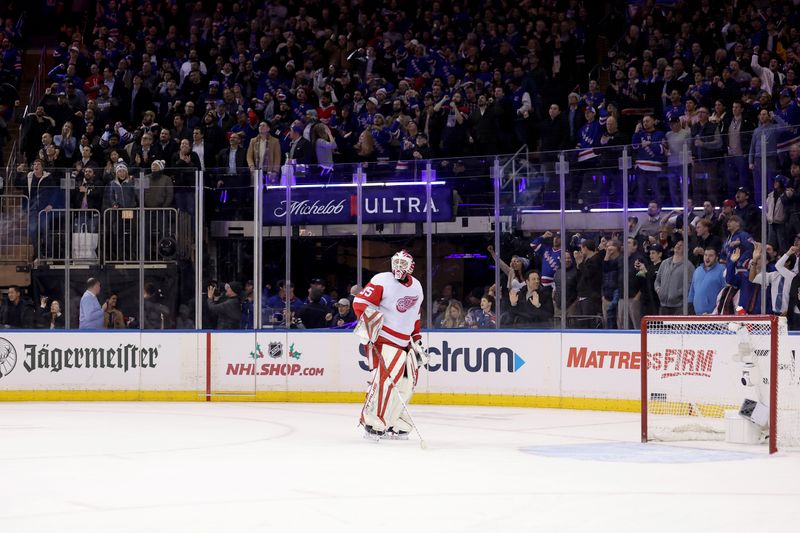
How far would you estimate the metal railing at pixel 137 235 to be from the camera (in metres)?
14.2

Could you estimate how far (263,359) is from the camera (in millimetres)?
14641

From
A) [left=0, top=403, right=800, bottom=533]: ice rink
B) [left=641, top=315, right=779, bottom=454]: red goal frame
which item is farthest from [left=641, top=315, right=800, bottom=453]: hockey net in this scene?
[left=0, top=403, right=800, bottom=533]: ice rink

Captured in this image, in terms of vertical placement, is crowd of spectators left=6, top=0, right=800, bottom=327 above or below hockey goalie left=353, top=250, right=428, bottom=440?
above

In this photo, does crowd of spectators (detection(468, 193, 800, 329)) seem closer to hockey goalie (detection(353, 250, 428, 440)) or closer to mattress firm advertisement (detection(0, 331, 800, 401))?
mattress firm advertisement (detection(0, 331, 800, 401))

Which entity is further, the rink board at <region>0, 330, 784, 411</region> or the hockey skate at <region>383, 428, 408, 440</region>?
the rink board at <region>0, 330, 784, 411</region>

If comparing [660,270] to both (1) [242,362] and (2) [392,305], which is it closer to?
(2) [392,305]

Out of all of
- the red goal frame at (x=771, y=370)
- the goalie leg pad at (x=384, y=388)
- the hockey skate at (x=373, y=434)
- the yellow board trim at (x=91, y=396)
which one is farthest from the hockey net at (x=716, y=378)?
the yellow board trim at (x=91, y=396)

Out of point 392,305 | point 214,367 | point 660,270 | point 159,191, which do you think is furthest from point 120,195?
point 660,270

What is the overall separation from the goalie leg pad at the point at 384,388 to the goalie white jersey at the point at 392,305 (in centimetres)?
10

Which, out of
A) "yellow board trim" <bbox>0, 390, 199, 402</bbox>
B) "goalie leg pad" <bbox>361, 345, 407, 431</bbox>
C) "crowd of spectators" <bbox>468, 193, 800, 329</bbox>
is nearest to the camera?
"goalie leg pad" <bbox>361, 345, 407, 431</bbox>

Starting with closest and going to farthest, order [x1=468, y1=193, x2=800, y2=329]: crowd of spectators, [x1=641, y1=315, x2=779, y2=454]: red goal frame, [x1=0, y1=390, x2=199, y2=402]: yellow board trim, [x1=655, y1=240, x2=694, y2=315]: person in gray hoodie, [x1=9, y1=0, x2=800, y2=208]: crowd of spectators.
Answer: [x1=641, y1=315, x2=779, y2=454]: red goal frame → [x1=468, y1=193, x2=800, y2=329]: crowd of spectators → [x1=655, y1=240, x2=694, y2=315]: person in gray hoodie → [x1=9, y1=0, x2=800, y2=208]: crowd of spectators → [x1=0, y1=390, x2=199, y2=402]: yellow board trim

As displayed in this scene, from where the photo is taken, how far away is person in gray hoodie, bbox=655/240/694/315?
12234 mm

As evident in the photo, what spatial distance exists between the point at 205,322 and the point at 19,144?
5423 mm

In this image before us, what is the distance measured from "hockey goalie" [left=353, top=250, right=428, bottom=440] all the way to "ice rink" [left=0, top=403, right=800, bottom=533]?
25 centimetres
